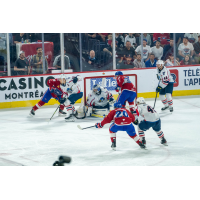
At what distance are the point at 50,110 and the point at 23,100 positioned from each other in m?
0.75

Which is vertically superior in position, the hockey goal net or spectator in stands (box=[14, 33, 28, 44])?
spectator in stands (box=[14, 33, 28, 44])

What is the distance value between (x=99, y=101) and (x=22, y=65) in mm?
2708

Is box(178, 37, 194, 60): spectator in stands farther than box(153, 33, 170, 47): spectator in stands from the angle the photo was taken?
Yes

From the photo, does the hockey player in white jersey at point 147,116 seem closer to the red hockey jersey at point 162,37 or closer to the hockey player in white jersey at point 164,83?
the hockey player in white jersey at point 164,83

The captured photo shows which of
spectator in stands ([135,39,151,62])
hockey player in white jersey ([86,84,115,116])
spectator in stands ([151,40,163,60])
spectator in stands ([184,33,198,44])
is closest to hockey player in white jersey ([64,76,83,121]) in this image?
hockey player in white jersey ([86,84,115,116])

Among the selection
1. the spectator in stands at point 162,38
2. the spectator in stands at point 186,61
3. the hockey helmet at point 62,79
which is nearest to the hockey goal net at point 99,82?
the hockey helmet at point 62,79

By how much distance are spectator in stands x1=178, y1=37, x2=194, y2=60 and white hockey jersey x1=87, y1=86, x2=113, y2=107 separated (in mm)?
3779

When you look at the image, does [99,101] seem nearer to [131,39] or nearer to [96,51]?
[96,51]

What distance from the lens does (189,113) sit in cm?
785

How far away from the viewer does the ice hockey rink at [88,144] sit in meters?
4.68

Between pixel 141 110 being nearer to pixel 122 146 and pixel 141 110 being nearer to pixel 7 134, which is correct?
pixel 122 146

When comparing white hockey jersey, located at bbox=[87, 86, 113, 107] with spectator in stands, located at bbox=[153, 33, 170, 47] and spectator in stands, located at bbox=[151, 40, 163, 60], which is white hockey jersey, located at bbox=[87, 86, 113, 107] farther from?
spectator in stands, located at bbox=[153, 33, 170, 47]

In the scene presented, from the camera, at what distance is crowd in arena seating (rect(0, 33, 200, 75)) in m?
9.19
